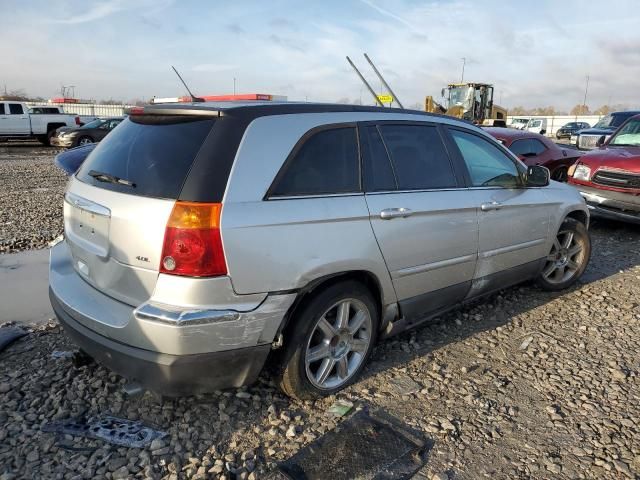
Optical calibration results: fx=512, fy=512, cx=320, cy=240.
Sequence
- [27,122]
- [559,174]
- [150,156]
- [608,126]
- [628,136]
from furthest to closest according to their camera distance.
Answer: [27,122], [608,126], [559,174], [628,136], [150,156]

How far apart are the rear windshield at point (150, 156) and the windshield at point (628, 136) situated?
25.3 feet

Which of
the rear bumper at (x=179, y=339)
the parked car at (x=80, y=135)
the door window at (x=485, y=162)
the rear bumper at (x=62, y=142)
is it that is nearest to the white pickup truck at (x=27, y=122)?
the parked car at (x=80, y=135)

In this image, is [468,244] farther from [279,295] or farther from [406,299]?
[279,295]

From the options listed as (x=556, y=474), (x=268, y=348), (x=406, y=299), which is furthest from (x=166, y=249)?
(x=556, y=474)

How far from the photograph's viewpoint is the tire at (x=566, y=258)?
16.1ft

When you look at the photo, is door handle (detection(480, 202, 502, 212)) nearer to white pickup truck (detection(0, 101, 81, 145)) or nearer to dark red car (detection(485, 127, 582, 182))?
dark red car (detection(485, 127, 582, 182))

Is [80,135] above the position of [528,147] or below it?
below

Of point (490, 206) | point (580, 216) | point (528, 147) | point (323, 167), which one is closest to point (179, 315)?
point (323, 167)

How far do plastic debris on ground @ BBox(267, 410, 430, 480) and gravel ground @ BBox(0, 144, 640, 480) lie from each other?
7cm

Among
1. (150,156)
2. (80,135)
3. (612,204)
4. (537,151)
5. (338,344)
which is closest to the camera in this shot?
(150,156)

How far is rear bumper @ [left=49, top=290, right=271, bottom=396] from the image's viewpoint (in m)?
2.47

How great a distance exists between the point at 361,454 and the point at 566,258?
341 centimetres

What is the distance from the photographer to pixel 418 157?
11.4 feet

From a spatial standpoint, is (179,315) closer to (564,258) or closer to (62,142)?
(564,258)
